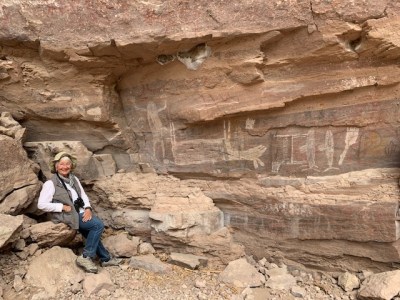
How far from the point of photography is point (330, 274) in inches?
186

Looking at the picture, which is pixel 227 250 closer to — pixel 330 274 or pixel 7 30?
pixel 330 274

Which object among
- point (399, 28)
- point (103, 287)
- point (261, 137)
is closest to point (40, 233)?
point (103, 287)

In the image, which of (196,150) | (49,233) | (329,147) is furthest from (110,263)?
(329,147)

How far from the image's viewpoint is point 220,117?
5.16 m

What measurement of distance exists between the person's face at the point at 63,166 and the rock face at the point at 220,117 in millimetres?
794

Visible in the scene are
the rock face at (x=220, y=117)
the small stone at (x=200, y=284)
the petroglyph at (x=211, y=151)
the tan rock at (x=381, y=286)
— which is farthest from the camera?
the petroglyph at (x=211, y=151)

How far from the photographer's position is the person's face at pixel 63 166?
188 inches

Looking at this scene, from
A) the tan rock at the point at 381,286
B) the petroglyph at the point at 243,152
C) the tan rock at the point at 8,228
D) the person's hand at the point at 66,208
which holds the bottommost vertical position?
the tan rock at the point at 381,286

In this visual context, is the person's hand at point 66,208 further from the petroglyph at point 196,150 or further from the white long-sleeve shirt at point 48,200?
the petroglyph at point 196,150

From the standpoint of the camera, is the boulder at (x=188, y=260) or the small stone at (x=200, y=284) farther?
the boulder at (x=188, y=260)

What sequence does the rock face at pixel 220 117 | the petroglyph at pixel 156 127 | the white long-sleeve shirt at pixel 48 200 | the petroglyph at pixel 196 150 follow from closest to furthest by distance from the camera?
the rock face at pixel 220 117, the white long-sleeve shirt at pixel 48 200, the petroglyph at pixel 196 150, the petroglyph at pixel 156 127

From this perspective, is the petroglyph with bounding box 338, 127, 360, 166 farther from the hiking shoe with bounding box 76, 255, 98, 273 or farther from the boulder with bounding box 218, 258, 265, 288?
the hiking shoe with bounding box 76, 255, 98, 273

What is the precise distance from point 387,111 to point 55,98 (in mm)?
4779

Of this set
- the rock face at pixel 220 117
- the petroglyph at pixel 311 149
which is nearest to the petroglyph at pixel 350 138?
the rock face at pixel 220 117
